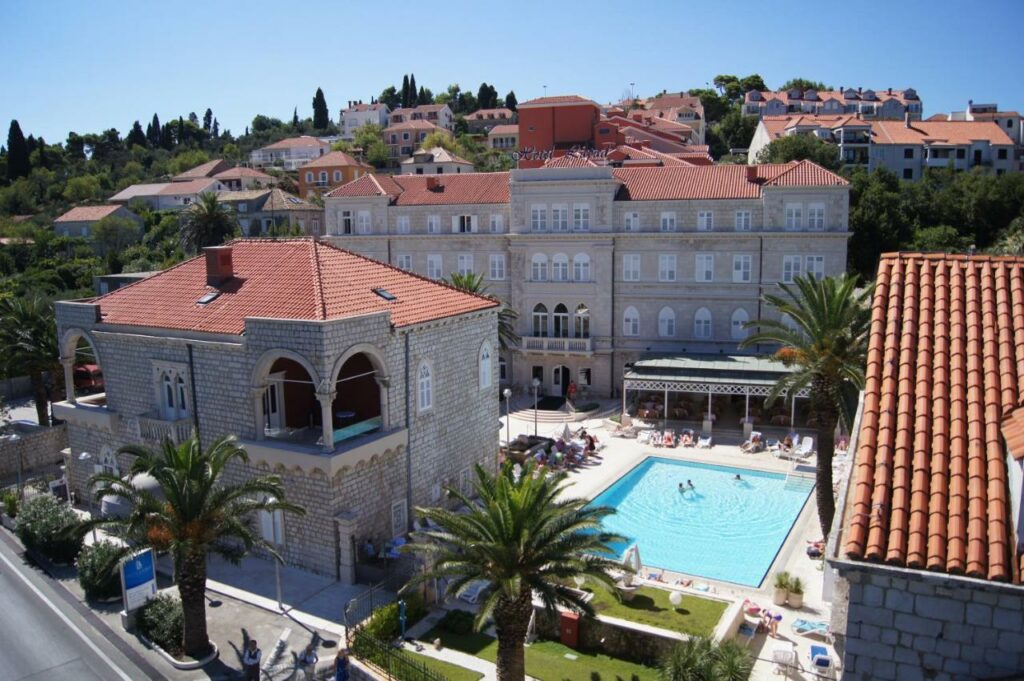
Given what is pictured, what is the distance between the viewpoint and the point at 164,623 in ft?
61.6

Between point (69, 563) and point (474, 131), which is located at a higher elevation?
point (474, 131)

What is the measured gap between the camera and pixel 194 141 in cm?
15450

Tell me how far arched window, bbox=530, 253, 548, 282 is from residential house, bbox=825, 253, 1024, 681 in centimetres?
3329

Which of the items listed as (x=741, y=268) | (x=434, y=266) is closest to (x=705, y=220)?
(x=741, y=268)

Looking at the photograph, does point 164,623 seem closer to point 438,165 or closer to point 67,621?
point 67,621

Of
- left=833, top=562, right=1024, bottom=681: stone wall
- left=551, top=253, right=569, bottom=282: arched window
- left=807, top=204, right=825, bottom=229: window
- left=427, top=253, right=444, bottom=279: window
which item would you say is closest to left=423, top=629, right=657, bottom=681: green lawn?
left=833, top=562, right=1024, bottom=681: stone wall

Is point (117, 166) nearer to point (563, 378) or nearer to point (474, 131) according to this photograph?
point (474, 131)

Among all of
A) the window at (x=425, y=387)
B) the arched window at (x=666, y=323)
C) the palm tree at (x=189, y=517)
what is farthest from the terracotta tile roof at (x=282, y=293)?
the arched window at (x=666, y=323)

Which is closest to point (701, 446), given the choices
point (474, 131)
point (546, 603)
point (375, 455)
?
point (375, 455)

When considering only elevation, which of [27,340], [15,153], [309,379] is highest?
[15,153]

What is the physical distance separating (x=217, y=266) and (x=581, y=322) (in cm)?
2267

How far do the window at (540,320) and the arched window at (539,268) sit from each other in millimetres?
1584

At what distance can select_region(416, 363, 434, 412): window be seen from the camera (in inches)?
944

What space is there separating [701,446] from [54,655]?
86.4 feet
